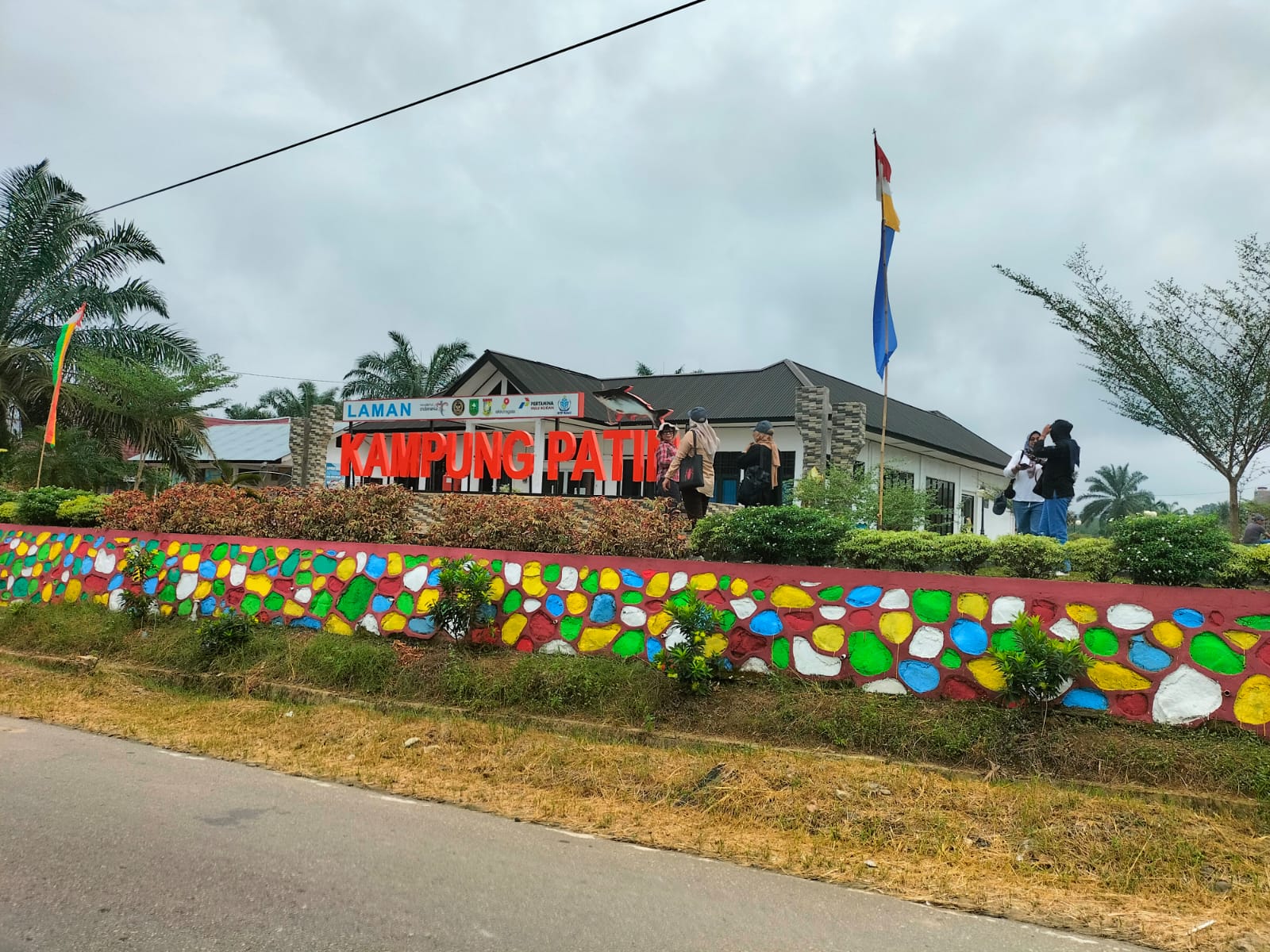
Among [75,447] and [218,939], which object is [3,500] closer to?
[75,447]

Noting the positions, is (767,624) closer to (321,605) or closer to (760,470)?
(760,470)

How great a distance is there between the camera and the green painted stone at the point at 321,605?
9633 mm

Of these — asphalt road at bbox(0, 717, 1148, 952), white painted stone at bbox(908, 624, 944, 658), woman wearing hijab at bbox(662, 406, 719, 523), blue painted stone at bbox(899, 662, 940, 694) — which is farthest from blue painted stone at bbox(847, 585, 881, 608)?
woman wearing hijab at bbox(662, 406, 719, 523)

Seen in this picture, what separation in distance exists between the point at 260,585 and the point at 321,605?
41.5 inches

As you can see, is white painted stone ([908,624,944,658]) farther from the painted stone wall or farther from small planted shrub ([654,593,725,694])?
small planted shrub ([654,593,725,694])

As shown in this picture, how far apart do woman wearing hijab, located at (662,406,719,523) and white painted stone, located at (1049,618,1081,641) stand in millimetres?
4376

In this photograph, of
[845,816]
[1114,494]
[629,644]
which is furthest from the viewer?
[1114,494]

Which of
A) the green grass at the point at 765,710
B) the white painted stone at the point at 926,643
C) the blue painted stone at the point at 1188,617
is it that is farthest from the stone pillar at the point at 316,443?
the blue painted stone at the point at 1188,617

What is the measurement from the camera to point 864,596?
714 cm

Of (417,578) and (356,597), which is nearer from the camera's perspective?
(417,578)

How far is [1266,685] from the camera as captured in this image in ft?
18.8

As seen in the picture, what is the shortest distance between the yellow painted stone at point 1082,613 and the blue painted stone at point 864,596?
4.39 feet

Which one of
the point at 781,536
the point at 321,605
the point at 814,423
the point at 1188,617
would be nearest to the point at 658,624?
the point at 781,536

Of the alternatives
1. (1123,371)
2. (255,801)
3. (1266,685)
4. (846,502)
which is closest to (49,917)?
(255,801)
